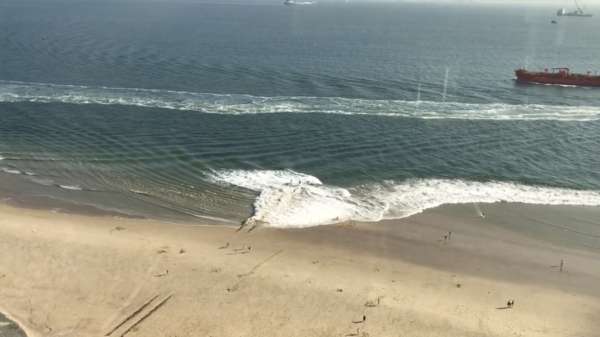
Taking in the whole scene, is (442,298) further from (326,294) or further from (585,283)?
(585,283)

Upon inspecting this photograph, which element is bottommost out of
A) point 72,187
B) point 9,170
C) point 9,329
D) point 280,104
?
point 9,329

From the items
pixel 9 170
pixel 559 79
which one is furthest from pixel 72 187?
pixel 559 79

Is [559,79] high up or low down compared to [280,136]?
up

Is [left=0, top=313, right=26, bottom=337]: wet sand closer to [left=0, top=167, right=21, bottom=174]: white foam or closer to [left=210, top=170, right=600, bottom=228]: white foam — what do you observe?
[left=210, top=170, right=600, bottom=228]: white foam

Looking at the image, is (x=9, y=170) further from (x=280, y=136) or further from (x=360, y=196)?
(x=360, y=196)

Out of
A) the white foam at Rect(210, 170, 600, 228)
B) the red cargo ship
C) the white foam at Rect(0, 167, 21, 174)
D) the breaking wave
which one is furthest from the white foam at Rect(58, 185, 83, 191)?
the red cargo ship

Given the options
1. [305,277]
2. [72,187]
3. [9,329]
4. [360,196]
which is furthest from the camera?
[72,187]
